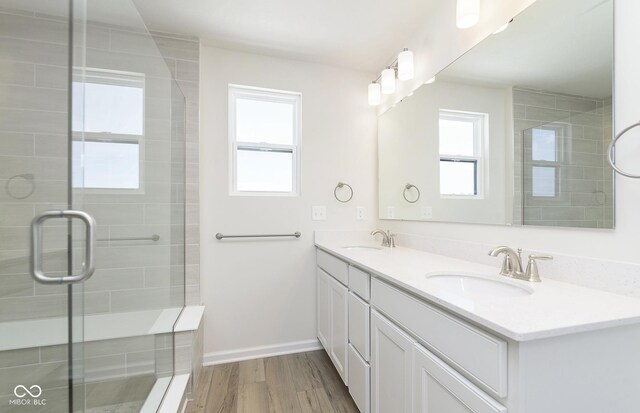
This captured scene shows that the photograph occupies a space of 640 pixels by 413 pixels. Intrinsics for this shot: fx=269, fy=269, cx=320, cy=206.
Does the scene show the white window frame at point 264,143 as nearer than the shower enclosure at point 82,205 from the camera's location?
No

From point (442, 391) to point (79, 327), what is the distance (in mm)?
1396

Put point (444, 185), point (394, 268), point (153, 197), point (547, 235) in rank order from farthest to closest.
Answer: point (444, 185), point (153, 197), point (394, 268), point (547, 235)

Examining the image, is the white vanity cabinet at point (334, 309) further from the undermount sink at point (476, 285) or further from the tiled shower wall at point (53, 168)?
the tiled shower wall at point (53, 168)

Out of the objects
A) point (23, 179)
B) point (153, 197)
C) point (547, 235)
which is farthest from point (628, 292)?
point (23, 179)

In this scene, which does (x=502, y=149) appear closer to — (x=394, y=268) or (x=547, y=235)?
(x=547, y=235)

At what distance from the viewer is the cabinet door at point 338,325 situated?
5.31 ft

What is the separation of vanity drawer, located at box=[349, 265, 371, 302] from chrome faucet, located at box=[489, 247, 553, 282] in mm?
564

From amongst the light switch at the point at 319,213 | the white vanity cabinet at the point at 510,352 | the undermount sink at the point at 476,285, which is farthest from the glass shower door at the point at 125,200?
the undermount sink at the point at 476,285

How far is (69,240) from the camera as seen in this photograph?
1.02 m

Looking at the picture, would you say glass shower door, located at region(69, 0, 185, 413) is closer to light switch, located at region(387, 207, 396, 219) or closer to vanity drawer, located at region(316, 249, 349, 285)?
vanity drawer, located at region(316, 249, 349, 285)

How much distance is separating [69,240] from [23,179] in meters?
0.69

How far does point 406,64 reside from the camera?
1.86 m

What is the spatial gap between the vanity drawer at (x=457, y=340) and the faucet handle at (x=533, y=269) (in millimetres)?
496

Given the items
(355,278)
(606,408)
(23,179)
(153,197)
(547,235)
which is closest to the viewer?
(606,408)
